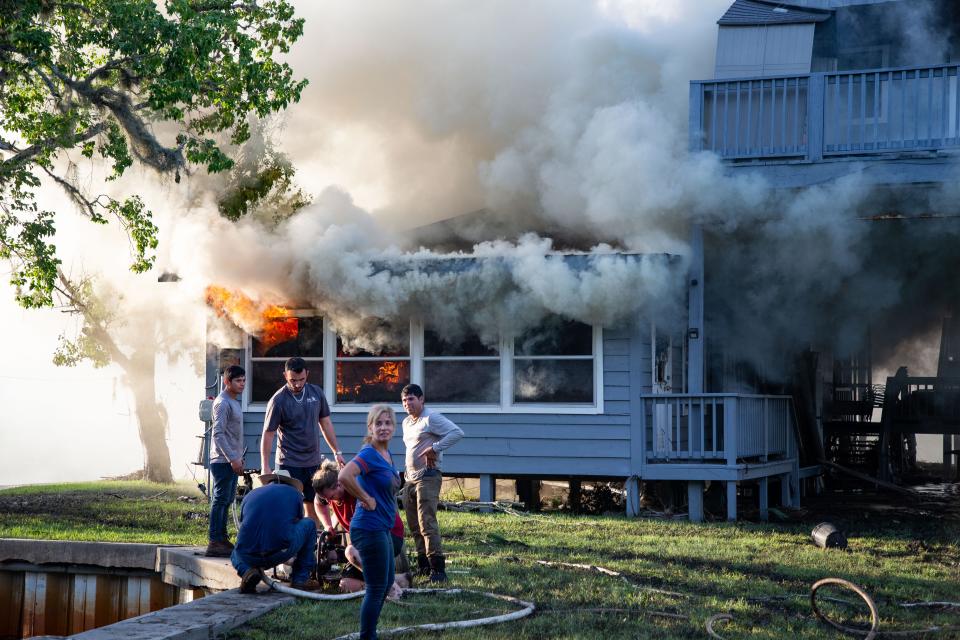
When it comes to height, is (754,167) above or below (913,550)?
above

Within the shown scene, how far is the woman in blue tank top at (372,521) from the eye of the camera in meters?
5.62

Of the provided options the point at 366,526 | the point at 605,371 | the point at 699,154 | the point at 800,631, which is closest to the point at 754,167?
the point at 699,154

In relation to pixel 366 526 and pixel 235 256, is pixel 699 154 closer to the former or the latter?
pixel 235 256

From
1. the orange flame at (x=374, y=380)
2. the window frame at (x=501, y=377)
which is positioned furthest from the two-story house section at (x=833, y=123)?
the orange flame at (x=374, y=380)

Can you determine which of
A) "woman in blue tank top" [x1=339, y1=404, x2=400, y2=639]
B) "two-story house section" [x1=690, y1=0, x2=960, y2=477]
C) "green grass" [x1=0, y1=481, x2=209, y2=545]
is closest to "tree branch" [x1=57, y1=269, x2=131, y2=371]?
"green grass" [x1=0, y1=481, x2=209, y2=545]

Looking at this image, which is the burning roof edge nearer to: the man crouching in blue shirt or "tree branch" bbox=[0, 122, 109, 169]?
"tree branch" bbox=[0, 122, 109, 169]

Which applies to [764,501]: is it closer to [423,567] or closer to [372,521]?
[423,567]

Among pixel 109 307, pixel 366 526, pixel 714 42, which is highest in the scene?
pixel 714 42

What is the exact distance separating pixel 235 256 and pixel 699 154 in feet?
20.5

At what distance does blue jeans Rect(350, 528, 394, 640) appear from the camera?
18.4 feet

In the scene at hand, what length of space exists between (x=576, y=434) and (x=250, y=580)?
722 cm

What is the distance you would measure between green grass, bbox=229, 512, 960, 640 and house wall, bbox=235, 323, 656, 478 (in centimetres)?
117

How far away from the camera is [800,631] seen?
665cm

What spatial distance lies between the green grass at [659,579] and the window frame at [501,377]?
1723 mm
